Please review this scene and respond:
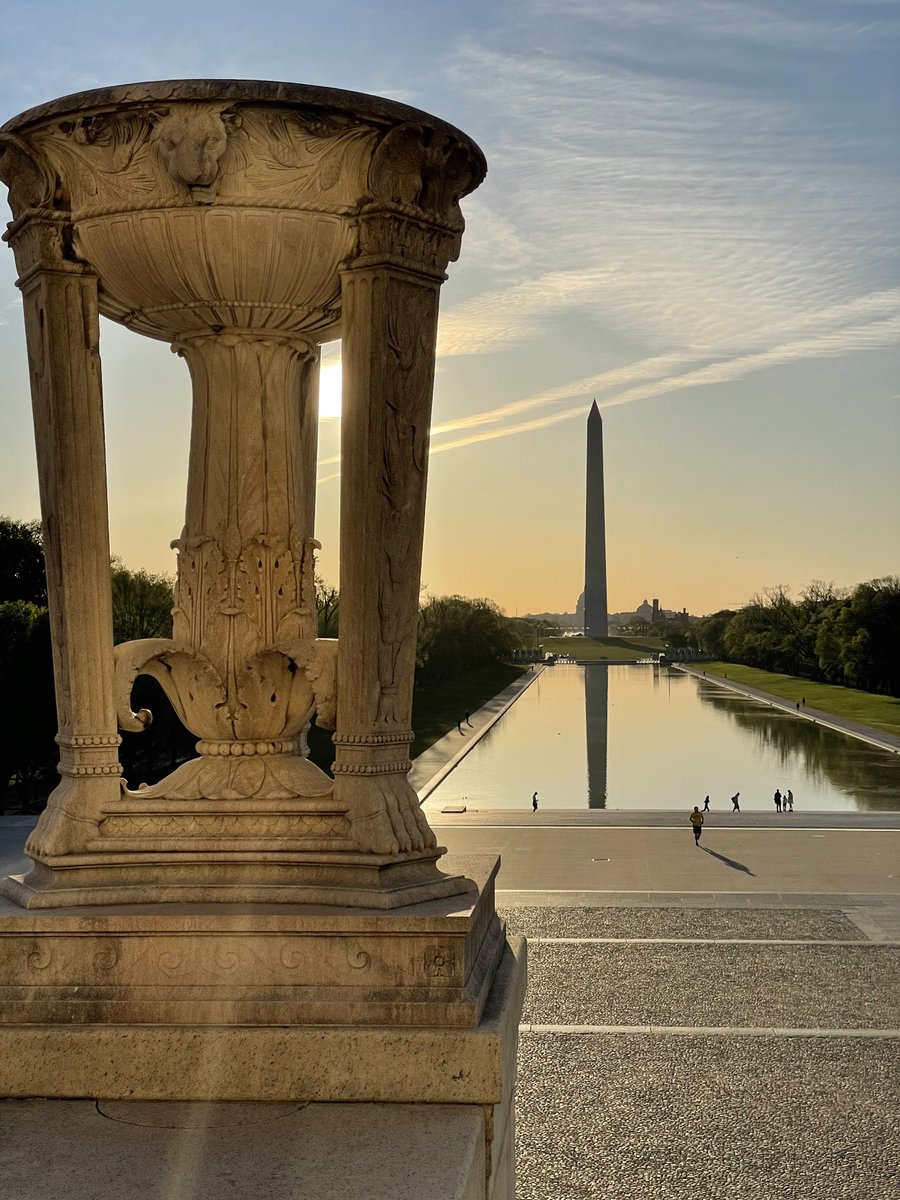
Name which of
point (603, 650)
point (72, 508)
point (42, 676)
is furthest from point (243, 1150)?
point (603, 650)

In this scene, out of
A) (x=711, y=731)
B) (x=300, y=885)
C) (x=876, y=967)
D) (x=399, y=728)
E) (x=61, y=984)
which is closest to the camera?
(x=61, y=984)

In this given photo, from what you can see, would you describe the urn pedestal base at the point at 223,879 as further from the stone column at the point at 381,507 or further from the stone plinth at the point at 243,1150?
the stone plinth at the point at 243,1150

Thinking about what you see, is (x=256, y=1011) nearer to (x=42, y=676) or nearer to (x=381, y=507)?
(x=381, y=507)

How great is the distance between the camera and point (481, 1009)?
5.65 metres

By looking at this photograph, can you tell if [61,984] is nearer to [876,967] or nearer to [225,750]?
[225,750]

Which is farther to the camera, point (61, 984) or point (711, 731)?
point (711, 731)

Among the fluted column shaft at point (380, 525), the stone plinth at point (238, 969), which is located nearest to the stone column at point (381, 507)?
the fluted column shaft at point (380, 525)

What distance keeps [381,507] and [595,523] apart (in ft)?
447

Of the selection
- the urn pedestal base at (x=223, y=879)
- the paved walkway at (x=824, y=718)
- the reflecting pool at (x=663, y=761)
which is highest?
the urn pedestal base at (x=223, y=879)

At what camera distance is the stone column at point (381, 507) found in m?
6.07

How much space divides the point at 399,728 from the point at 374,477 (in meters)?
1.19

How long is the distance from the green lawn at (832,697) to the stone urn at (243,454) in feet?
224

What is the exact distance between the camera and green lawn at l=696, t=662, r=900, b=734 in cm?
7919

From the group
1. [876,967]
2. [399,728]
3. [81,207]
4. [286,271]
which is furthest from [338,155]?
[876,967]
